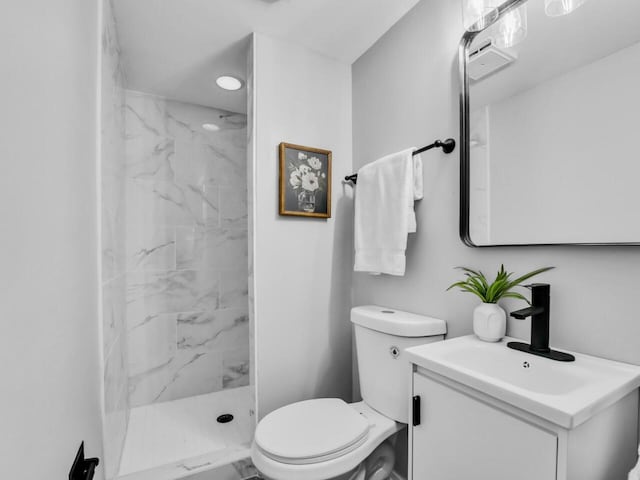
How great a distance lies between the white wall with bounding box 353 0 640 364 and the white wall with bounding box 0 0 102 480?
119 cm

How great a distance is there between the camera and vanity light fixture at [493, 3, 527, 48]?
3.25 ft

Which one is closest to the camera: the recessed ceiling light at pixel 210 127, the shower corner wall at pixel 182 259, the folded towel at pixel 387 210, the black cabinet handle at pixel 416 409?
the black cabinet handle at pixel 416 409

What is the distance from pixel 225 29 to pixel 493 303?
66.3 inches

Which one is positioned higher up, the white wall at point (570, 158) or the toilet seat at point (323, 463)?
the white wall at point (570, 158)

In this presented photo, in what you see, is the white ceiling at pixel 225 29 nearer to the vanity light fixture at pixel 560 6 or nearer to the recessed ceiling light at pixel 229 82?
the recessed ceiling light at pixel 229 82

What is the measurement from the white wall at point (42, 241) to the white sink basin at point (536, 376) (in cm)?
82

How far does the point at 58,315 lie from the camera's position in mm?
535

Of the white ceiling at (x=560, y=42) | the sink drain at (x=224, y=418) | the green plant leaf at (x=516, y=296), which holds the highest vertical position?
the white ceiling at (x=560, y=42)

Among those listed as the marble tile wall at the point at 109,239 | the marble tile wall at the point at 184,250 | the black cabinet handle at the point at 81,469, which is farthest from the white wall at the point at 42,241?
the marble tile wall at the point at 184,250

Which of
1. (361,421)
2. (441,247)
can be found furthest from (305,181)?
(361,421)

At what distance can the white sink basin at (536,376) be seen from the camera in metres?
0.61

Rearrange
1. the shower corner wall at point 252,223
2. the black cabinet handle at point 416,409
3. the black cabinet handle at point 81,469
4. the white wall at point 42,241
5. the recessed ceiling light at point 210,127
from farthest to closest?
the recessed ceiling light at point 210,127
the shower corner wall at point 252,223
the black cabinet handle at point 416,409
the black cabinet handle at point 81,469
the white wall at point 42,241

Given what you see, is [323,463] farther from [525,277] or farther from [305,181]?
[305,181]

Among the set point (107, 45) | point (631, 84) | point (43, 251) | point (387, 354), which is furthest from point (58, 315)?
point (631, 84)
